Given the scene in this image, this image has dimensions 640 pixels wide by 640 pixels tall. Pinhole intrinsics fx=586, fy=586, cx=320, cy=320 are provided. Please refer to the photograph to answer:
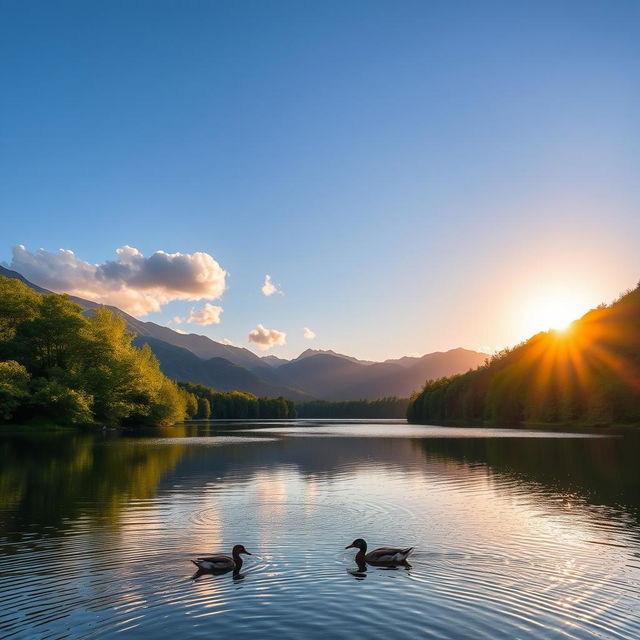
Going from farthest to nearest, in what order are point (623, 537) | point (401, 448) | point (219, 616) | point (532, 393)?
point (532, 393), point (401, 448), point (623, 537), point (219, 616)

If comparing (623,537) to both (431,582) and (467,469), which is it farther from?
(467,469)

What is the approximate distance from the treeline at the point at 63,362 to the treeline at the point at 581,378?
344ft

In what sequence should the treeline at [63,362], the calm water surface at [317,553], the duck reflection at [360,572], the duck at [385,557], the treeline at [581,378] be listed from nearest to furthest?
the calm water surface at [317,553] < the duck reflection at [360,572] < the duck at [385,557] < the treeline at [63,362] < the treeline at [581,378]

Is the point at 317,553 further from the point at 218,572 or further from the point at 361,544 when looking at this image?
the point at 218,572

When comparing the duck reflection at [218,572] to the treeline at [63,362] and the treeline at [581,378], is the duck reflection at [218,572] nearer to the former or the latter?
the treeline at [63,362]

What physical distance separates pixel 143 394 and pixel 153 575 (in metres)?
121

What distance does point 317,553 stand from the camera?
21453 mm

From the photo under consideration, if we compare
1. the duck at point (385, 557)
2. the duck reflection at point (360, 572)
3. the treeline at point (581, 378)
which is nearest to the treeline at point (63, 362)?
the duck at point (385, 557)

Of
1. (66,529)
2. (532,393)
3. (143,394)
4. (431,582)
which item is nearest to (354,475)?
(66,529)

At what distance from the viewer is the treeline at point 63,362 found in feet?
347

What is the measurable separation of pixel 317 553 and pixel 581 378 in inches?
5849

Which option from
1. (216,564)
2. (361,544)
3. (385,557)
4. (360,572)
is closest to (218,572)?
(216,564)

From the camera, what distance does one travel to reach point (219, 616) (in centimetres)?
1449

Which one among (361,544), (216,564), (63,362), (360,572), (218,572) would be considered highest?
(63,362)
